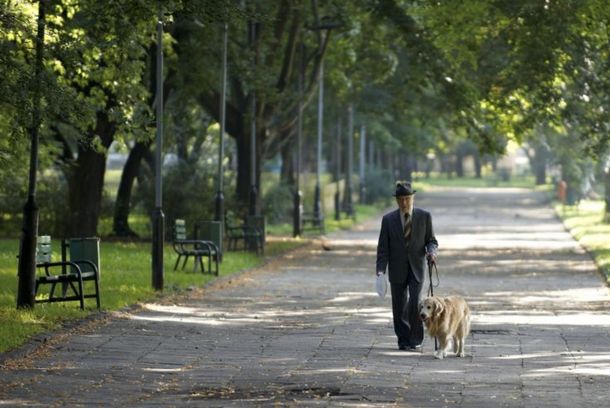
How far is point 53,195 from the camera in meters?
41.3

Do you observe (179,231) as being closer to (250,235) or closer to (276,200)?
(250,235)

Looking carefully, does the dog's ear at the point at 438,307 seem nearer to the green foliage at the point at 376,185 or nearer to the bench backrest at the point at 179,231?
the bench backrest at the point at 179,231

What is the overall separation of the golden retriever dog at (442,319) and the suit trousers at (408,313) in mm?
636

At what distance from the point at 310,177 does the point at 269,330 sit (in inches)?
1786

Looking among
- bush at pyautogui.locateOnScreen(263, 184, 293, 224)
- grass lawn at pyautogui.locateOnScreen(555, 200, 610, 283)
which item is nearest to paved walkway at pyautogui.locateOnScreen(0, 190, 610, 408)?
grass lawn at pyautogui.locateOnScreen(555, 200, 610, 283)

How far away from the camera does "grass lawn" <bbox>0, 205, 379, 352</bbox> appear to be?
1770 cm

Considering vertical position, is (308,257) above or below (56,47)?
below

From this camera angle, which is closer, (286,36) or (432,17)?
(432,17)

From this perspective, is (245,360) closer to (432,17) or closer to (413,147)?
(432,17)

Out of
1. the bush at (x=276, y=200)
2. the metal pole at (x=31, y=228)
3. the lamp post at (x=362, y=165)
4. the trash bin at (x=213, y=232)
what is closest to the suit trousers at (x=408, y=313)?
the metal pole at (x=31, y=228)

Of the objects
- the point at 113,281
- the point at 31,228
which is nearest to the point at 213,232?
the point at 113,281

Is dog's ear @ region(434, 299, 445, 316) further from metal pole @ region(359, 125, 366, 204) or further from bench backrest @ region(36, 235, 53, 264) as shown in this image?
metal pole @ region(359, 125, 366, 204)

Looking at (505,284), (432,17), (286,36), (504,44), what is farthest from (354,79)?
(505,284)

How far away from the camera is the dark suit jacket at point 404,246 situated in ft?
54.7
